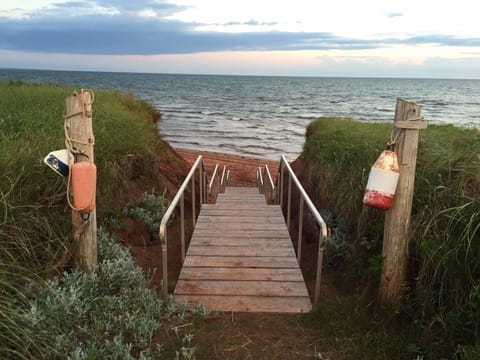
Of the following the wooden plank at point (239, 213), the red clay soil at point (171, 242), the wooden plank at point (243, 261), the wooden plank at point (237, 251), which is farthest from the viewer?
the wooden plank at point (239, 213)

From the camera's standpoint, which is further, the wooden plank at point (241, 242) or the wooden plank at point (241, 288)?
the wooden plank at point (241, 242)

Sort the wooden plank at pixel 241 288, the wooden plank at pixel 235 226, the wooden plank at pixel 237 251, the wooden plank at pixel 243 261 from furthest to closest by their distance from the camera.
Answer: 1. the wooden plank at pixel 235 226
2. the wooden plank at pixel 237 251
3. the wooden plank at pixel 243 261
4. the wooden plank at pixel 241 288

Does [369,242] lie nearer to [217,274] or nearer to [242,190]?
[217,274]

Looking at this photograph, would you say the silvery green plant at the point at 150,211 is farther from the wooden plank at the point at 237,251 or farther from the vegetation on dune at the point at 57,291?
the wooden plank at the point at 237,251

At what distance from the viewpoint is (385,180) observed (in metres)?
3.59

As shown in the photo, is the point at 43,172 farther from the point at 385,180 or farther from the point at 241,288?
the point at 385,180

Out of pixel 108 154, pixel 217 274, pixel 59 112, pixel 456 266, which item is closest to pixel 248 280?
pixel 217 274

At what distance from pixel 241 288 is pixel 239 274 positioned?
0.32m

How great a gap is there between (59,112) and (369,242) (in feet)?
19.3

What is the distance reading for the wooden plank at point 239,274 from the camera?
4855 millimetres

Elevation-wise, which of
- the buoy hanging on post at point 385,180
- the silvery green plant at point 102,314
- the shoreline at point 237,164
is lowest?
the shoreline at point 237,164

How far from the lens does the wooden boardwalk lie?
4.39m

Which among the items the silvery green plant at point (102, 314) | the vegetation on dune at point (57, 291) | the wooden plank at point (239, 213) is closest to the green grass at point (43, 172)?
the vegetation on dune at point (57, 291)

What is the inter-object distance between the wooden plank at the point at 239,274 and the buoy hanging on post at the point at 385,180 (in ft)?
5.31
